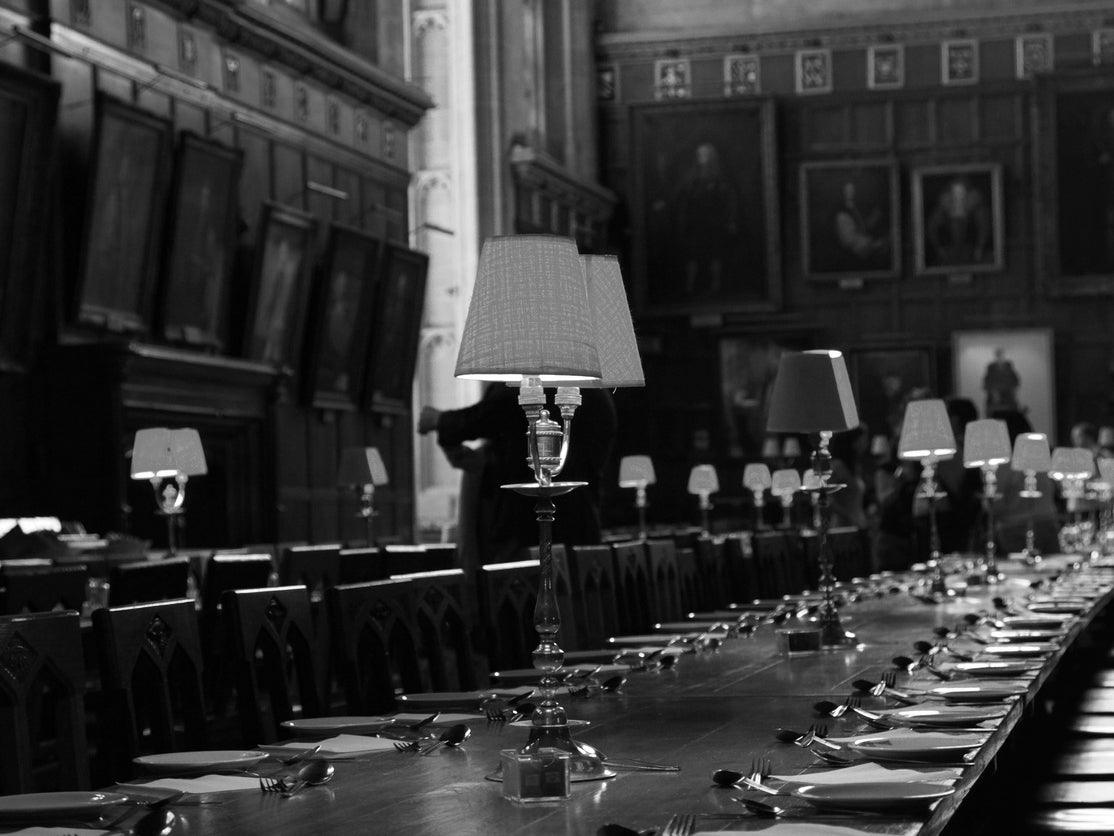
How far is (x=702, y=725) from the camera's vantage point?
3396 mm

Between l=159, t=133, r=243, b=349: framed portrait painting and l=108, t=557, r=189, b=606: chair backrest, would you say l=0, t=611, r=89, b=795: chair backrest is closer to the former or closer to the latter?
l=108, t=557, r=189, b=606: chair backrest

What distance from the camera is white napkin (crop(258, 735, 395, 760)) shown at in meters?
3.06

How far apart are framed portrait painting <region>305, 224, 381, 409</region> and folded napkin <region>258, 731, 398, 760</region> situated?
1118cm

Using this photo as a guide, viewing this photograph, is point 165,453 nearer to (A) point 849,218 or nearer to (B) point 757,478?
(B) point 757,478

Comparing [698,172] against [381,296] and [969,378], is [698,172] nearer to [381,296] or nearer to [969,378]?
[969,378]

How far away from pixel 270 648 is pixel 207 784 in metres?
1.33

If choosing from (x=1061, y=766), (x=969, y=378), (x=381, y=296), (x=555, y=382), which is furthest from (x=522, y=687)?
(x=969, y=378)

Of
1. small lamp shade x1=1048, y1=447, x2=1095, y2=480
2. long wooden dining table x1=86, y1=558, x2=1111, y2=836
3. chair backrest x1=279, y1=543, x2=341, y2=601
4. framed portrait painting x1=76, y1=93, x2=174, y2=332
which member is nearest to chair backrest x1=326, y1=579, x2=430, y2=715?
long wooden dining table x1=86, y1=558, x2=1111, y2=836

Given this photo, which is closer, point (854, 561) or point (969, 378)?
point (854, 561)

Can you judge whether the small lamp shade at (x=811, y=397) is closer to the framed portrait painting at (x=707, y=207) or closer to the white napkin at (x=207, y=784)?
the white napkin at (x=207, y=784)

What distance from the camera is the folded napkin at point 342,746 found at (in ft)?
10.0

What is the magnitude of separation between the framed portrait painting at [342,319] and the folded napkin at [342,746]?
11.2 m

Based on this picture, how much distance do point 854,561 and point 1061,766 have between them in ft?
19.9

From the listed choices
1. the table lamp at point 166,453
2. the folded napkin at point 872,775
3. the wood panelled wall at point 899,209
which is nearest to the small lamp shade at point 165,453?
the table lamp at point 166,453
